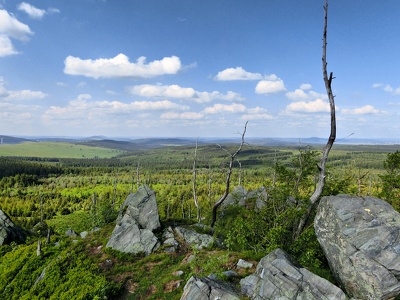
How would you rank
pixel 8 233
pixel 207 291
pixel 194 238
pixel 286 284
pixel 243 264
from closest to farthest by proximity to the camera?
1. pixel 286 284
2. pixel 207 291
3. pixel 243 264
4. pixel 194 238
5. pixel 8 233

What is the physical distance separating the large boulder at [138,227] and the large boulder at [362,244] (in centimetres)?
1674

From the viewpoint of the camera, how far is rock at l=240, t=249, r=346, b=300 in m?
11.3

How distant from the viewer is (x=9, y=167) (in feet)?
651

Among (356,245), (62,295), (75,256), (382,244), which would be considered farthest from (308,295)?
(75,256)

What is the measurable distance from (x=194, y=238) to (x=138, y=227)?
6.00 metres

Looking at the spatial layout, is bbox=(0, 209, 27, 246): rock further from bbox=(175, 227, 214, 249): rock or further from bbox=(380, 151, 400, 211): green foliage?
bbox=(380, 151, 400, 211): green foliage

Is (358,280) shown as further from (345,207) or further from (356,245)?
(345,207)

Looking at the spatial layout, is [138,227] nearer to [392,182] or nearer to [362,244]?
[362,244]

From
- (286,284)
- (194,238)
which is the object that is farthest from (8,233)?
(286,284)

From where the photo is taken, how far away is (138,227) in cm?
2730

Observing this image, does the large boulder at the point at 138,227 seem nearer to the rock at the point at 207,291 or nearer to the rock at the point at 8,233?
the rock at the point at 207,291

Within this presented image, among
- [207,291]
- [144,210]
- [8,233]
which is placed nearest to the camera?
[207,291]

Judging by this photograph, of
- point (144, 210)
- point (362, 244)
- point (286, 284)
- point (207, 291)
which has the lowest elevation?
point (144, 210)

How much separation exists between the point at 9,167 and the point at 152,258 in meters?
225
